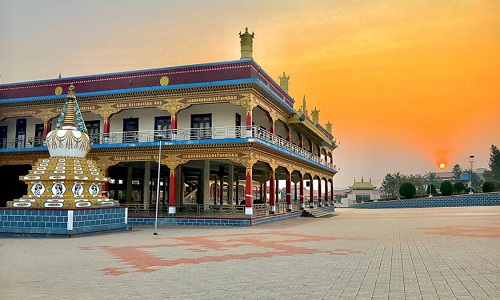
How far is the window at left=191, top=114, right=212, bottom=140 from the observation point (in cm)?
2804

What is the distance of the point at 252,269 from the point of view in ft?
31.3

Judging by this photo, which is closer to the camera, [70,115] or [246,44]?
[70,115]

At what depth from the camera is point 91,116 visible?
3164 centimetres

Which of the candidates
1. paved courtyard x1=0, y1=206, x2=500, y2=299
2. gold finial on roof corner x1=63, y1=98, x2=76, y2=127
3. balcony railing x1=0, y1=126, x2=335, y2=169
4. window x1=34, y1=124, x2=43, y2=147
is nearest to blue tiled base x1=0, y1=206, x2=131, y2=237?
paved courtyard x1=0, y1=206, x2=500, y2=299

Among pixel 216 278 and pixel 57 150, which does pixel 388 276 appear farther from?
pixel 57 150

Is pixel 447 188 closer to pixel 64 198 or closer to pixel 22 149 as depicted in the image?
pixel 22 149

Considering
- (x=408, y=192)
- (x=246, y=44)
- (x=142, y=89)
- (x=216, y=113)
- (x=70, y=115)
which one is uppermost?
(x=246, y=44)

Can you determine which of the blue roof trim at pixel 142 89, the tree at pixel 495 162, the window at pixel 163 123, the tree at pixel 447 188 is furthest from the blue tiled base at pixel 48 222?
the tree at pixel 495 162

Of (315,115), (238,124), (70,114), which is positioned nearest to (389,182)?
(315,115)

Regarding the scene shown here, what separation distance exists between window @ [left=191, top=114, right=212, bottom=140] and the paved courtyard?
13243mm

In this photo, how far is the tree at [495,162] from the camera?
9588cm

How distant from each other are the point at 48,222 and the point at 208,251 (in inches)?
329

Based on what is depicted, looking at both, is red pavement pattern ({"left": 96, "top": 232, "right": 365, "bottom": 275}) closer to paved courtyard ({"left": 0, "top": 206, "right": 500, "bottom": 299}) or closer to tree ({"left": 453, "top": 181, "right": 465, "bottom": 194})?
paved courtyard ({"left": 0, "top": 206, "right": 500, "bottom": 299})

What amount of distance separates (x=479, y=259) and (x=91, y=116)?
28.1 meters
